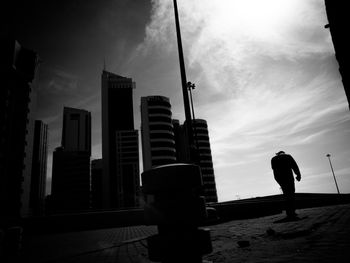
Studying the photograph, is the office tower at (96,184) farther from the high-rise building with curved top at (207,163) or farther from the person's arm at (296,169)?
the person's arm at (296,169)

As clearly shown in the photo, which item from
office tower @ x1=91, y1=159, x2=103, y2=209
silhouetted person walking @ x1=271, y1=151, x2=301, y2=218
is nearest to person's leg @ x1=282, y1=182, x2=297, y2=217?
silhouetted person walking @ x1=271, y1=151, x2=301, y2=218

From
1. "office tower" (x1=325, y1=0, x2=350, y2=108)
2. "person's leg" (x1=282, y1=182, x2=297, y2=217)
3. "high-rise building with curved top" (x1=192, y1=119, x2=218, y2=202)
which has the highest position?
"high-rise building with curved top" (x1=192, y1=119, x2=218, y2=202)

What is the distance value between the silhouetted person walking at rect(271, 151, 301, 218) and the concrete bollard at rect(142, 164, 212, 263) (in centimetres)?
509

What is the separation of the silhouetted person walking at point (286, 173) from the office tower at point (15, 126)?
4578 cm

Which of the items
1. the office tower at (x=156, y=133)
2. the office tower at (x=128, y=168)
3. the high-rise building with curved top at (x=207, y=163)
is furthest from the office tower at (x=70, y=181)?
the high-rise building with curved top at (x=207, y=163)

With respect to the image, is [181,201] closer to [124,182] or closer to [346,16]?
[346,16]

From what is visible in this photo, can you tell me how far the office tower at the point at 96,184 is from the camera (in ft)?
477

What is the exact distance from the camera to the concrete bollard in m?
2.02

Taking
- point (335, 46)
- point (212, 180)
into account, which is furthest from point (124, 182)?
point (335, 46)

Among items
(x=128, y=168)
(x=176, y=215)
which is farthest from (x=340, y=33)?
(x=128, y=168)

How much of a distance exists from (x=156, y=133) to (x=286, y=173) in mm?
70213

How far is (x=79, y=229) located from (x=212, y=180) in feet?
275

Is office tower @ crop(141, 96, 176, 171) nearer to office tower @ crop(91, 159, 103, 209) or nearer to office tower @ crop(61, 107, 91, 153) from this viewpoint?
office tower @ crop(91, 159, 103, 209)

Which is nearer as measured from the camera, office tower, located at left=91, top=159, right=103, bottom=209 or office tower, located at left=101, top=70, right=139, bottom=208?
office tower, located at left=101, top=70, right=139, bottom=208
